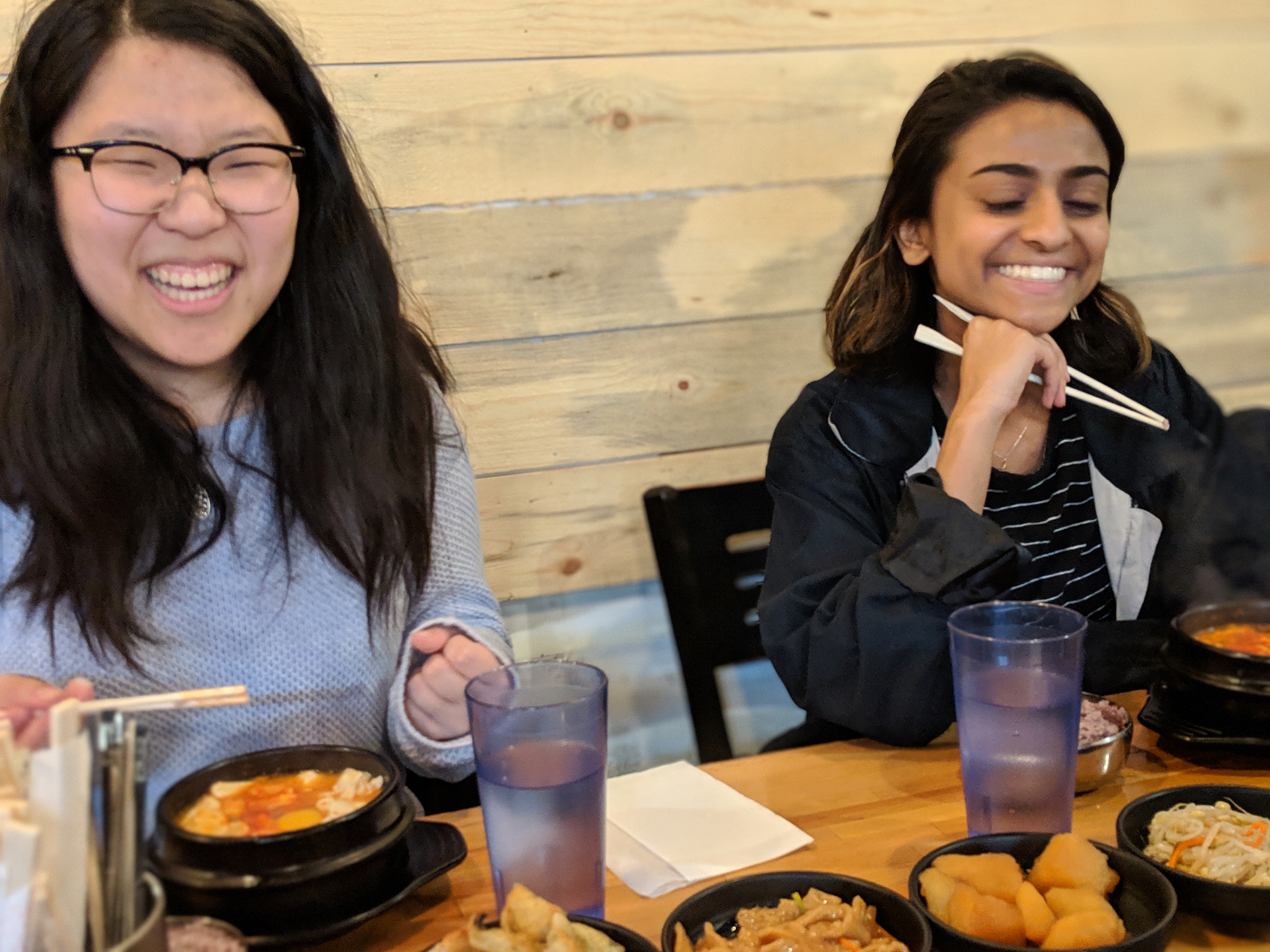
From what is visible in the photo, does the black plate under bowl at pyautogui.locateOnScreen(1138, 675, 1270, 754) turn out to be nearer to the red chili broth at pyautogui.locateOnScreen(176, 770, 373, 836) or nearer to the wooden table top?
the wooden table top

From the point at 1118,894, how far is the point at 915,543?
20.1 inches

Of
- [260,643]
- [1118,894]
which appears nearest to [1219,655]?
[1118,894]

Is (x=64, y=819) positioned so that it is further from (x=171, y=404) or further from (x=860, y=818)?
(x=171, y=404)

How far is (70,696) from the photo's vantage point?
31.4 inches

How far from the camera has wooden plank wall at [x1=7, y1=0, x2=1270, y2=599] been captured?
1803 millimetres

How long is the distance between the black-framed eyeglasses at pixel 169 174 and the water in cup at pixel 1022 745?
0.89 metres

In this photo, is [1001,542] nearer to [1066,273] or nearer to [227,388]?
[1066,273]

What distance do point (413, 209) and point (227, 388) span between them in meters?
0.52

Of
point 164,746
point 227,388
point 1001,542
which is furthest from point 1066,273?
point 164,746

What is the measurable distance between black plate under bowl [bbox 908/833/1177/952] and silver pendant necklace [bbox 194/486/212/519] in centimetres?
88

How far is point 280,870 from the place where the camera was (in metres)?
0.84

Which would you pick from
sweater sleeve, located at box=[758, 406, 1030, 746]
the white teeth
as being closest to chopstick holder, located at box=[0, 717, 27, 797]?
sweater sleeve, located at box=[758, 406, 1030, 746]

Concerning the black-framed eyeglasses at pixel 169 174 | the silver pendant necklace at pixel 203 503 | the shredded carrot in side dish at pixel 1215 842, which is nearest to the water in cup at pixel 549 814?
the shredded carrot in side dish at pixel 1215 842

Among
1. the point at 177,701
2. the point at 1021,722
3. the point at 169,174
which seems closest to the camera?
the point at 177,701
